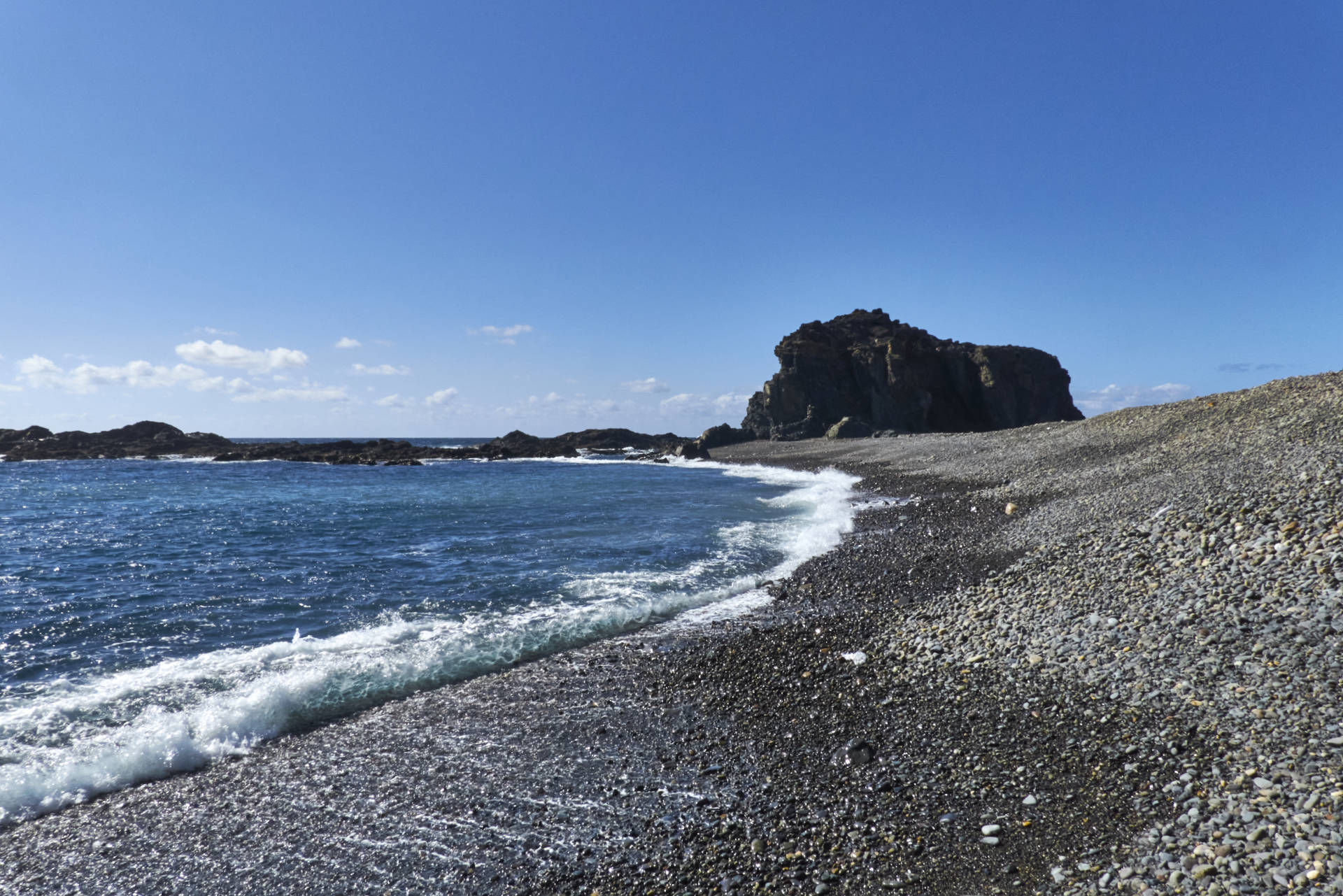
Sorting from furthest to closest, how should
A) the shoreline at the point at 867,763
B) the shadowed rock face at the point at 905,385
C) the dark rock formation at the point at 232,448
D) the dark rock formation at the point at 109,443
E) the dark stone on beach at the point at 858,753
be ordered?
the dark rock formation at the point at 109,443, the dark rock formation at the point at 232,448, the shadowed rock face at the point at 905,385, the dark stone on beach at the point at 858,753, the shoreline at the point at 867,763

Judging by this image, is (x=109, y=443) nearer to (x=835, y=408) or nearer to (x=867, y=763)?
(x=835, y=408)

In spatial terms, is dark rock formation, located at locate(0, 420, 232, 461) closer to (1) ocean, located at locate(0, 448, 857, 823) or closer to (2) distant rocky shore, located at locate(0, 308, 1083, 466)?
(2) distant rocky shore, located at locate(0, 308, 1083, 466)

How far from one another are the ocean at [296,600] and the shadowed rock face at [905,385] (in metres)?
49.9

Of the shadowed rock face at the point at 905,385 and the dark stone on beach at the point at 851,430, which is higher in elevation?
the shadowed rock face at the point at 905,385

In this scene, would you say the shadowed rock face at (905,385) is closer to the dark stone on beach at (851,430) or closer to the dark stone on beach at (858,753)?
the dark stone on beach at (851,430)

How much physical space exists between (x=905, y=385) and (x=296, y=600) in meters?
75.9

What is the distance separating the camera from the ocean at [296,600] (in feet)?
27.6

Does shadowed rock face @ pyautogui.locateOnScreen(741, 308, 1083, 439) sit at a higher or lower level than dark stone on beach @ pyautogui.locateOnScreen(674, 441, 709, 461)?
higher

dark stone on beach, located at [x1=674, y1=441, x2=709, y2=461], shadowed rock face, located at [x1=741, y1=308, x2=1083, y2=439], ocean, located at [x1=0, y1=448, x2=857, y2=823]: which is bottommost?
ocean, located at [x1=0, y1=448, x2=857, y2=823]

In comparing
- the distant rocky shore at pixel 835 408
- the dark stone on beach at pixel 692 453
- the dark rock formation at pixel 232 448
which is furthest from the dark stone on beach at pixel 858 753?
the dark rock formation at pixel 232 448

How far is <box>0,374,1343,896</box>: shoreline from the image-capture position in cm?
489

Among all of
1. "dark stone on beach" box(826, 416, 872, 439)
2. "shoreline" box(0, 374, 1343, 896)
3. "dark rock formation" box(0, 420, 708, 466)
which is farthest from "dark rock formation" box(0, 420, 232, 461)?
"shoreline" box(0, 374, 1343, 896)

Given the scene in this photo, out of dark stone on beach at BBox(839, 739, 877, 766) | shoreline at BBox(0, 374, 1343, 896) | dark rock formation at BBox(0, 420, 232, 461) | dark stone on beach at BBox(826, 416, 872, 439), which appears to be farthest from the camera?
dark rock formation at BBox(0, 420, 232, 461)

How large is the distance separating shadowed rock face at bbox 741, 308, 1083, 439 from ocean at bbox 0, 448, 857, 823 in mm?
49859
